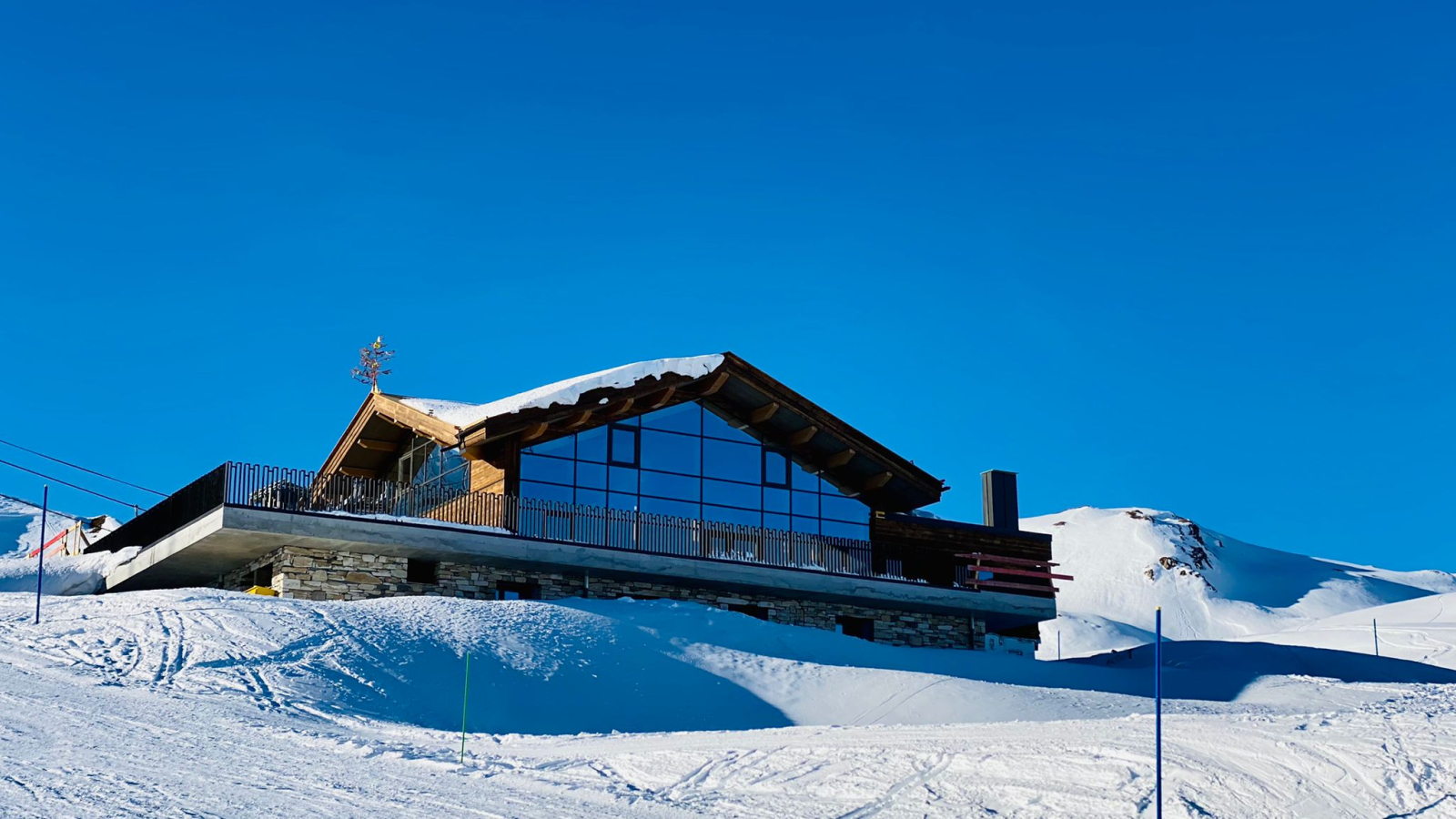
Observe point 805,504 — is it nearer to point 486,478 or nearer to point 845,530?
point 845,530

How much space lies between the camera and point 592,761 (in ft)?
41.5

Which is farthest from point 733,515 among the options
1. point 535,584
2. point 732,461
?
point 535,584

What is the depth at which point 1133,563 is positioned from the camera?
6719 cm

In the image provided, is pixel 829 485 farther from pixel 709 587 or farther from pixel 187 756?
pixel 187 756

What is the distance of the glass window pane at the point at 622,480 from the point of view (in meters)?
26.9

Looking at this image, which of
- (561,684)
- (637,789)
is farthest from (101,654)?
(637,789)

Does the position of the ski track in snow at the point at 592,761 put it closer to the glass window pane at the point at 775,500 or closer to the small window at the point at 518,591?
the small window at the point at 518,591

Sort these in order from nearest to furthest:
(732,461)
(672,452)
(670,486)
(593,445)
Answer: (593,445)
(670,486)
(672,452)
(732,461)

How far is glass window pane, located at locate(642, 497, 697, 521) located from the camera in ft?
88.9

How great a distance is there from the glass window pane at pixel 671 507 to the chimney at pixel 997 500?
787 cm

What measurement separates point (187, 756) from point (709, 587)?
15.4m

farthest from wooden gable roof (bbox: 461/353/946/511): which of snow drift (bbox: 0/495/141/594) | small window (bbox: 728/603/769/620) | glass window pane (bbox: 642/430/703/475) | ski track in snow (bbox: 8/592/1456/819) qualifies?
ski track in snow (bbox: 8/592/1456/819)

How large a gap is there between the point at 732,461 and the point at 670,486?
58.7 inches

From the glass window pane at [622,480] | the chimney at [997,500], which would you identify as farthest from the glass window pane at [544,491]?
the chimney at [997,500]
